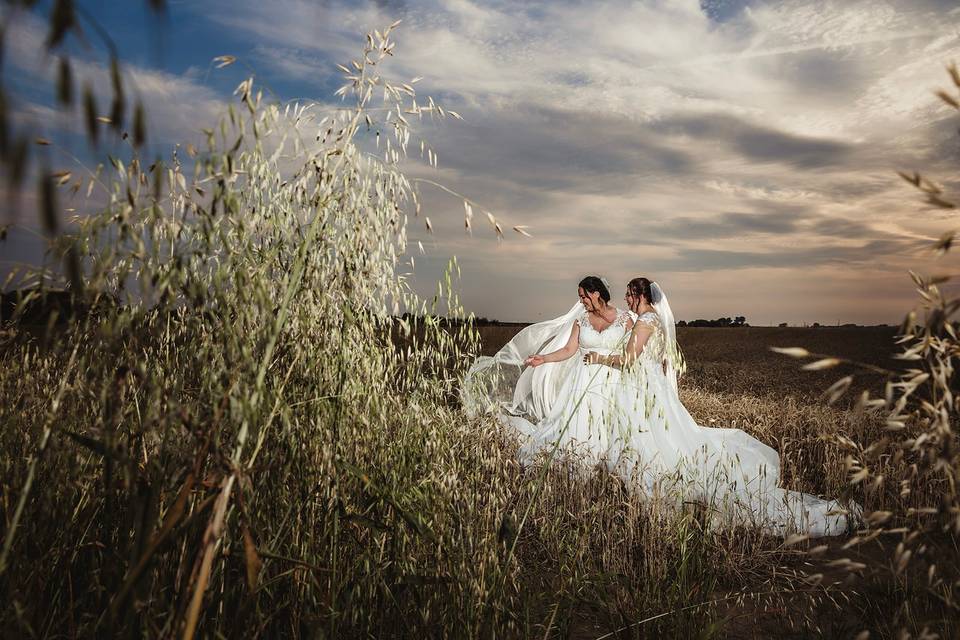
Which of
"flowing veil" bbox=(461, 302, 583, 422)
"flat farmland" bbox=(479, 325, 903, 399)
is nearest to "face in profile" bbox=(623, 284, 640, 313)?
"flowing veil" bbox=(461, 302, 583, 422)

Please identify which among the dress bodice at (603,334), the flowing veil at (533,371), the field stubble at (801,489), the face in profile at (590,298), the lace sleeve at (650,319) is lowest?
the field stubble at (801,489)

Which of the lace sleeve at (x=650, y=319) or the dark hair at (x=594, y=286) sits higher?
the dark hair at (x=594, y=286)

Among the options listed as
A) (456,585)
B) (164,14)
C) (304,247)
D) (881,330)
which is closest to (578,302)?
(456,585)

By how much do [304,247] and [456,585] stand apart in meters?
1.33

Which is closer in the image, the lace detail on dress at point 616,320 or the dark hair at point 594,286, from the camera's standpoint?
the lace detail on dress at point 616,320

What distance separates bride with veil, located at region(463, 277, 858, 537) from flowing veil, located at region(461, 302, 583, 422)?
16mm

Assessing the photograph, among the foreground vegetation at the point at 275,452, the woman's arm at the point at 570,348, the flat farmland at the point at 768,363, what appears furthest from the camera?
the flat farmland at the point at 768,363

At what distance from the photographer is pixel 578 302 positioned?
9.18m

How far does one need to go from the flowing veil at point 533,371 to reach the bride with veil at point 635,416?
16mm

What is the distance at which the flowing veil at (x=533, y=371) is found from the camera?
8.31 meters

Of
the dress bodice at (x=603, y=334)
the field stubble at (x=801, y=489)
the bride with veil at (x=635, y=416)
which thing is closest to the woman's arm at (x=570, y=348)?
the bride with veil at (x=635, y=416)

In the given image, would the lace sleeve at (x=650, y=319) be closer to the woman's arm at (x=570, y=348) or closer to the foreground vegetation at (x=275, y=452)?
the woman's arm at (x=570, y=348)

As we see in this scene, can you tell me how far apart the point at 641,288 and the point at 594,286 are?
0.73 meters

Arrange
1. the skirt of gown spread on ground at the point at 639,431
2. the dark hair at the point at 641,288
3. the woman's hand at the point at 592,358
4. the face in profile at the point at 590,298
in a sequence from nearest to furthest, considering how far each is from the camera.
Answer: the skirt of gown spread on ground at the point at 639,431, the woman's hand at the point at 592,358, the dark hair at the point at 641,288, the face in profile at the point at 590,298
